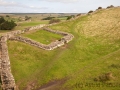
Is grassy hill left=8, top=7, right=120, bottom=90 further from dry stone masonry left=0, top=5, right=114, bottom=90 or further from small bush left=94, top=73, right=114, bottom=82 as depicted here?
dry stone masonry left=0, top=5, right=114, bottom=90

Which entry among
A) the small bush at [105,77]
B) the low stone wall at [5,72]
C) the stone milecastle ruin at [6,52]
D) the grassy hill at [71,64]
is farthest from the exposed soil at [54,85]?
the small bush at [105,77]

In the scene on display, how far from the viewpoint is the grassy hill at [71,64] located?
27.4 metres

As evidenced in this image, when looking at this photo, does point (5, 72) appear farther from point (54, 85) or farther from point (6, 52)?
point (54, 85)

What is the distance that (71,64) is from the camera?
34188 millimetres

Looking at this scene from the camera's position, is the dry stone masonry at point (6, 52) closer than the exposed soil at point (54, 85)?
Yes

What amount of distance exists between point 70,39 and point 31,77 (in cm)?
1979

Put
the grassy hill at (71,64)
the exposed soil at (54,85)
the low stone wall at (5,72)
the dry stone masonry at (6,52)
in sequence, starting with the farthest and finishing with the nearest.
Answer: the grassy hill at (71,64), the exposed soil at (54,85), the dry stone masonry at (6,52), the low stone wall at (5,72)

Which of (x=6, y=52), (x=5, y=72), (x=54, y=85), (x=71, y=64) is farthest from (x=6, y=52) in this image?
(x=71, y=64)

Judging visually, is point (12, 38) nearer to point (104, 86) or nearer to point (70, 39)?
point (70, 39)

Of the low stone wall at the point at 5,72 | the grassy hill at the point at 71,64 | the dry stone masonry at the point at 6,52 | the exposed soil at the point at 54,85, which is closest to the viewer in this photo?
the low stone wall at the point at 5,72

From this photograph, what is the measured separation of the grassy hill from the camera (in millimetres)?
27375

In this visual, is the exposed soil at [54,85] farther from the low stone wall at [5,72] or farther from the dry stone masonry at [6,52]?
the dry stone masonry at [6,52]

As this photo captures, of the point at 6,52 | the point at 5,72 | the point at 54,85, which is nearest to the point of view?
the point at 54,85

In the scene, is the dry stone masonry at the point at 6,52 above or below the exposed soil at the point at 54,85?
above
